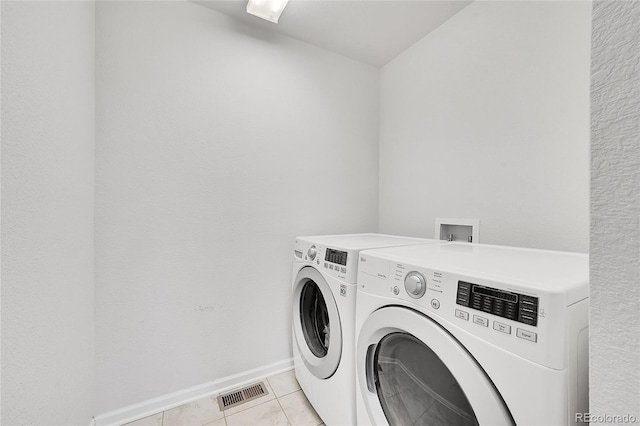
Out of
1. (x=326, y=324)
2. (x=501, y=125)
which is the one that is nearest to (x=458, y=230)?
(x=501, y=125)

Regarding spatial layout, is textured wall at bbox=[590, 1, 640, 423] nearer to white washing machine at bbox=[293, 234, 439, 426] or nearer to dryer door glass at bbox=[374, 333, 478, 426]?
dryer door glass at bbox=[374, 333, 478, 426]

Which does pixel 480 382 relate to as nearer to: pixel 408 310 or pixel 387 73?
pixel 408 310

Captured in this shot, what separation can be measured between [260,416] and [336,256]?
0.93m

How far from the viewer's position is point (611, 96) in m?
0.32

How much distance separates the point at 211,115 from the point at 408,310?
1.41 metres

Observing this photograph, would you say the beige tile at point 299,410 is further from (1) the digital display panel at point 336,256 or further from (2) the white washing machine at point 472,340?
(1) the digital display panel at point 336,256

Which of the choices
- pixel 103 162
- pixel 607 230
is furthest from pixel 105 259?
pixel 607 230

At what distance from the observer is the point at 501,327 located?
0.52m

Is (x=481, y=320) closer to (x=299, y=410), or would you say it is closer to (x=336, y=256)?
(x=336, y=256)

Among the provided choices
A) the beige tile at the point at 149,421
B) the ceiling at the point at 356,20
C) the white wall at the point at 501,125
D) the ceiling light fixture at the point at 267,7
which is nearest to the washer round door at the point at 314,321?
the beige tile at the point at 149,421

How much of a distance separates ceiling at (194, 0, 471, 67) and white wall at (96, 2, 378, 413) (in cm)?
7

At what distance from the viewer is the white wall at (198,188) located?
1215 millimetres

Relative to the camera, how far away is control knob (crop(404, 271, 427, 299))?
68 cm

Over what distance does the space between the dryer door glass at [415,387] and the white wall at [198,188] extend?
90 cm
